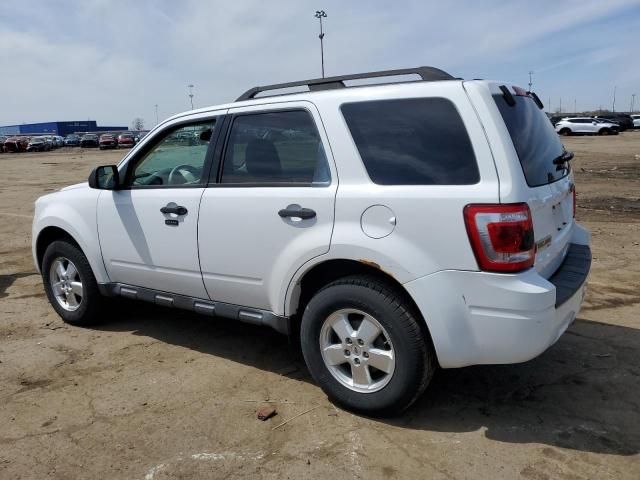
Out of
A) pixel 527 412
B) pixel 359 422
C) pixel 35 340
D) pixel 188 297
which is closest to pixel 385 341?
pixel 359 422

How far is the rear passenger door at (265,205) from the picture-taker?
339 centimetres

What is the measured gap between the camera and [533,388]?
3670 millimetres

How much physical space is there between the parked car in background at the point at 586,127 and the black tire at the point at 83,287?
43087 mm

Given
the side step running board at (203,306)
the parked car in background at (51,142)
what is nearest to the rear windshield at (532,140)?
the side step running board at (203,306)

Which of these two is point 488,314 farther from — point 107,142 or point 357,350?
point 107,142

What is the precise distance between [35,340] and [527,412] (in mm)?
3893

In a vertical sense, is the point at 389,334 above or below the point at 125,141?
below

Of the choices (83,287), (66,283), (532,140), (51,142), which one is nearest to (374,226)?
(532,140)

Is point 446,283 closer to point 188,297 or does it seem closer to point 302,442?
point 302,442

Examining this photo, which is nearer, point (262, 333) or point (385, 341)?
point (385, 341)

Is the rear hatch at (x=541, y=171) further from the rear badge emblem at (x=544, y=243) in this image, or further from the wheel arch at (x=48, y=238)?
the wheel arch at (x=48, y=238)

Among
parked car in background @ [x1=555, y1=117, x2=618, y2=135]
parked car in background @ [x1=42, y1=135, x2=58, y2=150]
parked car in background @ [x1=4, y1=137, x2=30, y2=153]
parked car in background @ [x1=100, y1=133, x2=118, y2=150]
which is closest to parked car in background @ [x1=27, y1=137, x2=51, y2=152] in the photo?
parked car in background @ [x1=4, y1=137, x2=30, y2=153]

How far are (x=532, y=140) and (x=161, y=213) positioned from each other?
8.38ft

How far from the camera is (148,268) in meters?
4.32
